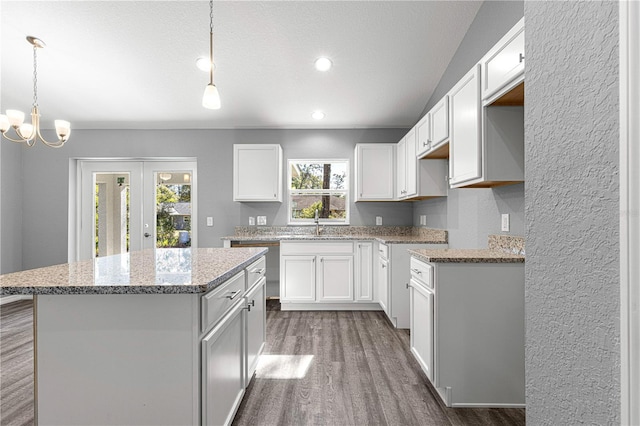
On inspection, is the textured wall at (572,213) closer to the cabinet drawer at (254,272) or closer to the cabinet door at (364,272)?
the cabinet drawer at (254,272)

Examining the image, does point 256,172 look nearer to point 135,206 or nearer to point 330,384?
point 135,206

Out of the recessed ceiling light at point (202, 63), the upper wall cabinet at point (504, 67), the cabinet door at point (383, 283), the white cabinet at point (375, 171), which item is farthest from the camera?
the white cabinet at point (375, 171)

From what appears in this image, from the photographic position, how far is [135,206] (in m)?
4.61

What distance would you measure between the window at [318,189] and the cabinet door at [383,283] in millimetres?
1112

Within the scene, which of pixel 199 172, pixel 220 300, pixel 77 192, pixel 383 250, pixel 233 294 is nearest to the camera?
pixel 220 300

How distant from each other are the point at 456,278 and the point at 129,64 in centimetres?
359

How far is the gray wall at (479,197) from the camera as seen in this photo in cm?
212

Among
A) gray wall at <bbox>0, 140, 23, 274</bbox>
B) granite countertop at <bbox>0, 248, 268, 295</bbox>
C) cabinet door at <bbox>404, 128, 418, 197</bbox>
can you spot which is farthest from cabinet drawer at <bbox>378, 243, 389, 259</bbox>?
gray wall at <bbox>0, 140, 23, 274</bbox>

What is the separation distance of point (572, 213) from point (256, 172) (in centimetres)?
380

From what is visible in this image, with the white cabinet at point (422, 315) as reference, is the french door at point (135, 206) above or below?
above

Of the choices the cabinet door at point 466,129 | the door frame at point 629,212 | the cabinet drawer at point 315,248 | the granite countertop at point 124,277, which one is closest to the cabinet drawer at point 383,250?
the cabinet drawer at point 315,248

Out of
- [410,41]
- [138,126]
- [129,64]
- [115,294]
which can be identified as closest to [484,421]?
[115,294]

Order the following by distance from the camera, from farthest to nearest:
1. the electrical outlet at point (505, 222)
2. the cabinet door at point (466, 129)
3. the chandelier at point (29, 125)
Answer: the chandelier at point (29, 125)
the electrical outlet at point (505, 222)
the cabinet door at point (466, 129)

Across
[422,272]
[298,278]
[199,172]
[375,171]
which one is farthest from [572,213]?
[199,172]
